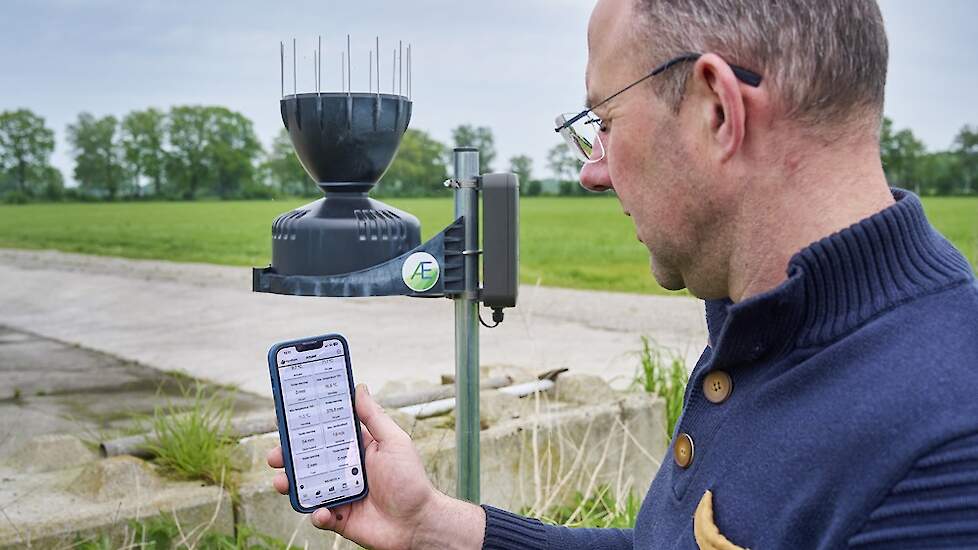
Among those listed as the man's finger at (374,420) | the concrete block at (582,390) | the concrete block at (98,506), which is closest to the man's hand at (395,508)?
the man's finger at (374,420)

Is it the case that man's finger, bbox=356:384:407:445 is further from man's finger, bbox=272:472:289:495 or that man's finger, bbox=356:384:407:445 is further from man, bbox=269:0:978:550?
man, bbox=269:0:978:550

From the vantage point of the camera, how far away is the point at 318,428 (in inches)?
74.4

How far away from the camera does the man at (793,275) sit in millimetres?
1198

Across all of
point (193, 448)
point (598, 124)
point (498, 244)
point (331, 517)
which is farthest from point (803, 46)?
point (193, 448)

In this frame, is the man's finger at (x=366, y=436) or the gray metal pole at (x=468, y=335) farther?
the gray metal pole at (x=468, y=335)

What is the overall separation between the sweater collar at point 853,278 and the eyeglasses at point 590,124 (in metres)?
0.23

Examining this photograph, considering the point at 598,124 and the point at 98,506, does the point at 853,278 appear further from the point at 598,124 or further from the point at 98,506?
the point at 98,506

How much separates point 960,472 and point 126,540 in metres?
2.45

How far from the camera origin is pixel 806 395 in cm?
131

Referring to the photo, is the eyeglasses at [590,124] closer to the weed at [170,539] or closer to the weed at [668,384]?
the weed at [170,539]

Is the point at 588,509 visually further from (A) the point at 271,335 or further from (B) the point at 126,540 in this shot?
(A) the point at 271,335

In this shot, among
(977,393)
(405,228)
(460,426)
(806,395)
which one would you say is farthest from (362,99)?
(977,393)

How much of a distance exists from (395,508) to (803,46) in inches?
40.8

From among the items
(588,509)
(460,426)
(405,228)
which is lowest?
A: (588,509)
